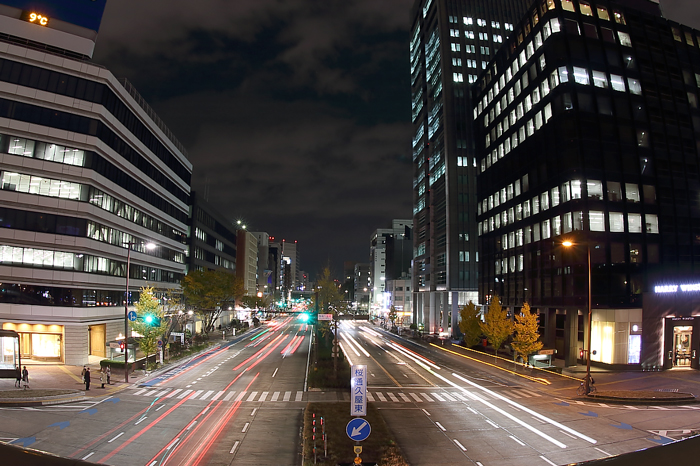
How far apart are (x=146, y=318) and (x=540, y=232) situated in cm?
4720

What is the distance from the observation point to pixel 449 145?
104625 millimetres

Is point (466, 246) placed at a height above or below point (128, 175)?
below

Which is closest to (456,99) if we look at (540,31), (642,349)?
(540,31)

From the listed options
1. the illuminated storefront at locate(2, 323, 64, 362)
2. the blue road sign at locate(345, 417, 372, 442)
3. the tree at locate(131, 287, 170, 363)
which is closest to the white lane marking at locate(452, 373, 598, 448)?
the blue road sign at locate(345, 417, 372, 442)

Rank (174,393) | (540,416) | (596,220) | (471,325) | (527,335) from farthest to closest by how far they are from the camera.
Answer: (471,325) → (596,220) → (527,335) → (174,393) → (540,416)

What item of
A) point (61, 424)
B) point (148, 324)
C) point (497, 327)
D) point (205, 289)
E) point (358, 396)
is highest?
point (358, 396)

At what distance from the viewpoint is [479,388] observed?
40438mm

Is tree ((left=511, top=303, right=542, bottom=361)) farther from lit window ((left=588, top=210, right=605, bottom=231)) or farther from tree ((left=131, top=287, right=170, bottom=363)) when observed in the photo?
tree ((left=131, top=287, right=170, bottom=363))

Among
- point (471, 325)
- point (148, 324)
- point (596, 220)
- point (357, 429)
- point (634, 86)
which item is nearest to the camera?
point (357, 429)

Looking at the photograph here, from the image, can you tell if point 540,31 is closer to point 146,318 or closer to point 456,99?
point 456,99

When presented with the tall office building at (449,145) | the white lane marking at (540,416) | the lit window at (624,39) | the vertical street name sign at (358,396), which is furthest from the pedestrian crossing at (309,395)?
the tall office building at (449,145)

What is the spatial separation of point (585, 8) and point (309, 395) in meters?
57.7

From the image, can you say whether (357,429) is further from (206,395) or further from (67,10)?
(206,395)

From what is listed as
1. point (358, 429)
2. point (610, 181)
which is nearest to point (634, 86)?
point (610, 181)
